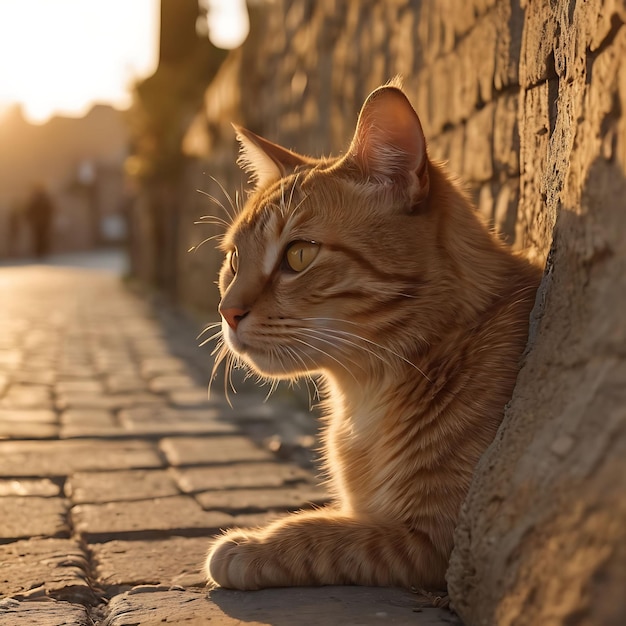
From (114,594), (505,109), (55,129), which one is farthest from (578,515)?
(55,129)

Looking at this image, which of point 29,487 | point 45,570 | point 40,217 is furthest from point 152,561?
point 40,217

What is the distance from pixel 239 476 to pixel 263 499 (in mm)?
358

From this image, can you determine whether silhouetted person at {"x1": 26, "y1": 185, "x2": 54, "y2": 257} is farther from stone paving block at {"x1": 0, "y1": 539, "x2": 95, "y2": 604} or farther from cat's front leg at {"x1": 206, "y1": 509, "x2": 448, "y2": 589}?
cat's front leg at {"x1": 206, "y1": 509, "x2": 448, "y2": 589}

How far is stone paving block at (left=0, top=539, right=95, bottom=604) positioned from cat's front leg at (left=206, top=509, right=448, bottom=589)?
1.31 ft

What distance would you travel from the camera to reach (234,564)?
1901 millimetres

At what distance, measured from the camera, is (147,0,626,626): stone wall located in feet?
3.98

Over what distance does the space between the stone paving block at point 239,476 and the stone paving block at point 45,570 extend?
77cm

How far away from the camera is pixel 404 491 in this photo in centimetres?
191

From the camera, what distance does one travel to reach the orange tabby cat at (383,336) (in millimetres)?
1859

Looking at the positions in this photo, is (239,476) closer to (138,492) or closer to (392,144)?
(138,492)

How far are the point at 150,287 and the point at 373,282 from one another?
11.4 m

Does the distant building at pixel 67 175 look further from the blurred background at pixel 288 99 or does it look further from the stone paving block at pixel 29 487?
the stone paving block at pixel 29 487

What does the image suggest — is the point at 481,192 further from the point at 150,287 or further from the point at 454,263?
the point at 150,287

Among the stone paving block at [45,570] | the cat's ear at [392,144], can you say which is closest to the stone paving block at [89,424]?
the stone paving block at [45,570]
